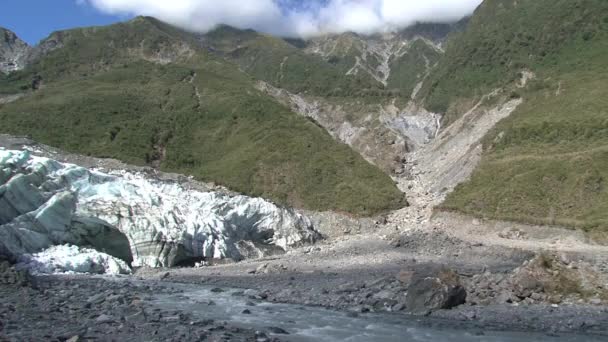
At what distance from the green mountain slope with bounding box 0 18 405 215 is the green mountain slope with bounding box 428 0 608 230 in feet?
43.6

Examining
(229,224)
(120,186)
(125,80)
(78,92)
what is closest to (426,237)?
(229,224)

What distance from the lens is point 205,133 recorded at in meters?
82.9

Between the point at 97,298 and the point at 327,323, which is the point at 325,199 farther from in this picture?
the point at 97,298

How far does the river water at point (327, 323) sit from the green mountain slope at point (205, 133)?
117 ft

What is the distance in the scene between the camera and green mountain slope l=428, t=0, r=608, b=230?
4716cm

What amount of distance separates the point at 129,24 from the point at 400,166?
11071cm

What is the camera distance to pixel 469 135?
8425 cm

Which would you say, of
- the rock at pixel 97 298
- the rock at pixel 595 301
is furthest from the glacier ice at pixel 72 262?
the rock at pixel 595 301

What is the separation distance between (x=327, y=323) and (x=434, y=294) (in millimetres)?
5117

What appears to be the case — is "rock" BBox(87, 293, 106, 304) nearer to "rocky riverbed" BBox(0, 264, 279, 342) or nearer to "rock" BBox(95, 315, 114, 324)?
"rocky riverbed" BBox(0, 264, 279, 342)

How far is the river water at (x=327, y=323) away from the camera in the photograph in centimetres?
1891

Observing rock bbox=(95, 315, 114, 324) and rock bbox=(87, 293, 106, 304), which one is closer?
rock bbox=(95, 315, 114, 324)

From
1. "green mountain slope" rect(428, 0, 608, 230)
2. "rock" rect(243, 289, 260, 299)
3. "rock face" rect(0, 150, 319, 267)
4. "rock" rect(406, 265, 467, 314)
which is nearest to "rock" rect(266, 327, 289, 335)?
"rock" rect(406, 265, 467, 314)

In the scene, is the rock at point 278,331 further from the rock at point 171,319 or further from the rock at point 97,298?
the rock at point 97,298
